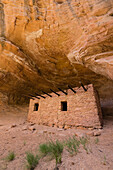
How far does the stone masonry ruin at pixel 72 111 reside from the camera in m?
4.34

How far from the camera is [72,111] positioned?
4.86 metres

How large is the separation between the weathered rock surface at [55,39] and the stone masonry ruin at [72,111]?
186 cm

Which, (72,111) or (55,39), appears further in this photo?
(55,39)

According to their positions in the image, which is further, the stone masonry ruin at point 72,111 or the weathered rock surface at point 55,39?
the weathered rock surface at point 55,39

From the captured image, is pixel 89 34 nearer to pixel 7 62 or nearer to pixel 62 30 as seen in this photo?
pixel 62 30

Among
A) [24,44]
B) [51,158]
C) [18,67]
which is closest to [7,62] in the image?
[18,67]

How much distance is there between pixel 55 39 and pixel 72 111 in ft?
15.4

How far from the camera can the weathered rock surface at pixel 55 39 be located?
462cm

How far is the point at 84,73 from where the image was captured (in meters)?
7.91

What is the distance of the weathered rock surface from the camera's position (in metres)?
4.62

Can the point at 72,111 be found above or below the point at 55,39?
below

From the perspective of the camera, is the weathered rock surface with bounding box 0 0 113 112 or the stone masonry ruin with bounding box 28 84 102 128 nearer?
the stone masonry ruin with bounding box 28 84 102 128

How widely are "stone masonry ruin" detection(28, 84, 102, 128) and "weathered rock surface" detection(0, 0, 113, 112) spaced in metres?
1.86

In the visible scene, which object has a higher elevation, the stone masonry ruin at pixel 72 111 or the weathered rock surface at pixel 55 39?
the weathered rock surface at pixel 55 39
